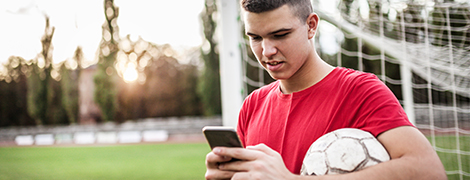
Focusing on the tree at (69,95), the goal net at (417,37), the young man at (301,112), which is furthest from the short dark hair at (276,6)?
the tree at (69,95)

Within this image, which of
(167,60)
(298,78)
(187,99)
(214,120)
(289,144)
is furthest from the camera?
(167,60)

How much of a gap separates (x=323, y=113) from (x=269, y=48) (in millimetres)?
326

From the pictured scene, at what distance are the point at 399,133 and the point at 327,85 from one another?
36 cm

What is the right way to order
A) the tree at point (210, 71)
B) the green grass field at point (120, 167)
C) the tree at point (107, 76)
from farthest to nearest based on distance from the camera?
1. the tree at point (107, 76)
2. the tree at point (210, 71)
3. the green grass field at point (120, 167)

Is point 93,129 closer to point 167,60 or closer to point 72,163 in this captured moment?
point 167,60

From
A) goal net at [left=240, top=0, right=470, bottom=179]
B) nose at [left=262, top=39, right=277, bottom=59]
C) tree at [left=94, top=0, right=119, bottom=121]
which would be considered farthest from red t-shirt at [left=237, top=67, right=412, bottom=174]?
tree at [left=94, top=0, right=119, bottom=121]

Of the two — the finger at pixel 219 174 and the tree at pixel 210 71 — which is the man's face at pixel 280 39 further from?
the tree at pixel 210 71

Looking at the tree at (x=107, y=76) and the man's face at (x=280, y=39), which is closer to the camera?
the man's face at (x=280, y=39)

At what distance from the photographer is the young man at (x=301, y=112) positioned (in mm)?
1042

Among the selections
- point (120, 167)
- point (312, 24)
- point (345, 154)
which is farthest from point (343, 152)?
point (120, 167)

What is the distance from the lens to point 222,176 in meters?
1.10

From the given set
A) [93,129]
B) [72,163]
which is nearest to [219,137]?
[72,163]

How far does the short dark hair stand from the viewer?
1.30 m

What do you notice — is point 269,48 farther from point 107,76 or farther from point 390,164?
point 107,76
